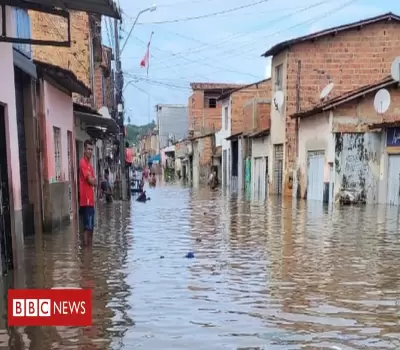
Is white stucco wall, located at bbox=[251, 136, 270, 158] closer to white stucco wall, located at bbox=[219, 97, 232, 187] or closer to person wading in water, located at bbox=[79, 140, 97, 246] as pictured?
white stucco wall, located at bbox=[219, 97, 232, 187]

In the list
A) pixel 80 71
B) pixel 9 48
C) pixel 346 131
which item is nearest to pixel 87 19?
pixel 80 71

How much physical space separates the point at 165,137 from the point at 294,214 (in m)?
68.8

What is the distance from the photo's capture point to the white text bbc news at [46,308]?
5.54 metres

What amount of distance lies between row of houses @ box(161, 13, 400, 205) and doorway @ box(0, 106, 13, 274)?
15652 mm

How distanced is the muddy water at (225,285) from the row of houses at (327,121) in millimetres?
8636

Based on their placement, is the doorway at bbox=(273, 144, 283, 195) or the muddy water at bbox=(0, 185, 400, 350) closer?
the muddy water at bbox=(0, 185, 400, 350)

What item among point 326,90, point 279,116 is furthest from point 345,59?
point 279,116

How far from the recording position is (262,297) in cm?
686

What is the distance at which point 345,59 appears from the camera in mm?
28578

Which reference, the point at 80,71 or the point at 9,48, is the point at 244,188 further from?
the point at 9,48

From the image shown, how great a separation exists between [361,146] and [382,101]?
194 cm

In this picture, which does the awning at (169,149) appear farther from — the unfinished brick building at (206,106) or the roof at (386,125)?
the roof at (386,125)

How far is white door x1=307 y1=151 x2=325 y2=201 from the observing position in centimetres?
2502

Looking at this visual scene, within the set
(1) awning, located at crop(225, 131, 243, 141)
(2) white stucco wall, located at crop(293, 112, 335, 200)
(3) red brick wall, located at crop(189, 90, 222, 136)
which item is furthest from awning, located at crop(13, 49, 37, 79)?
(3) red brick wall, located at crop(189, 90, 222, 136)
